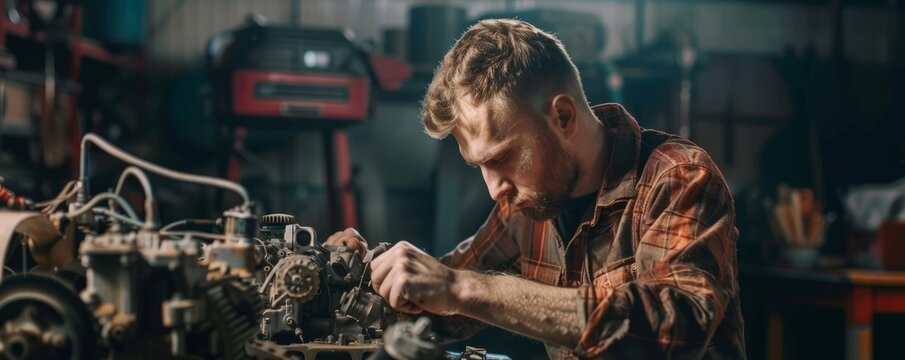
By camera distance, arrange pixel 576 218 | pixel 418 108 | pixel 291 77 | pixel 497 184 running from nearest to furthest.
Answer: pixel 497 184 → pixel 576 218 → pixel 291 77 → pixel 418 108

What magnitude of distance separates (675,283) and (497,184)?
281 millimetres

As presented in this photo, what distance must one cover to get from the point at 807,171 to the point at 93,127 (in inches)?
157

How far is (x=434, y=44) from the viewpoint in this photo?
15.1ft

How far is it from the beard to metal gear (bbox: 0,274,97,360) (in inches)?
24.2

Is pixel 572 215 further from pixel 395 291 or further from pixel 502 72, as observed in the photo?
pixel 395 291

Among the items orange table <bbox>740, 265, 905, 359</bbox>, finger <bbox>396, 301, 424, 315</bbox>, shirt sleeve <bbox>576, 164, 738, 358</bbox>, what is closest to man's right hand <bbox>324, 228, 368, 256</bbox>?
finger <bbox>396, 301, 424, 315</bbox>

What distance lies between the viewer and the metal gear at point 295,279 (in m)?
1.07

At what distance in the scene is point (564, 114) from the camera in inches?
47.8

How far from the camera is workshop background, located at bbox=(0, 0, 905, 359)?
11.6 feet

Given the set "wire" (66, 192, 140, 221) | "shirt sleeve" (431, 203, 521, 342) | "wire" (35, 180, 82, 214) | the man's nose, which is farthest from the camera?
"shirt sleeve" (431, 203, 521, 342)

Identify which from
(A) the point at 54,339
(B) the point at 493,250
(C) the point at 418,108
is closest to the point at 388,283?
(A) the point at 54,339

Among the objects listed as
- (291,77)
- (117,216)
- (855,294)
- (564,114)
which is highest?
(291,77)

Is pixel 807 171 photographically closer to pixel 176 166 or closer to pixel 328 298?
pixel 176 166

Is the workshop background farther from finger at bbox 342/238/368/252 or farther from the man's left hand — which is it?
the man's left hand
